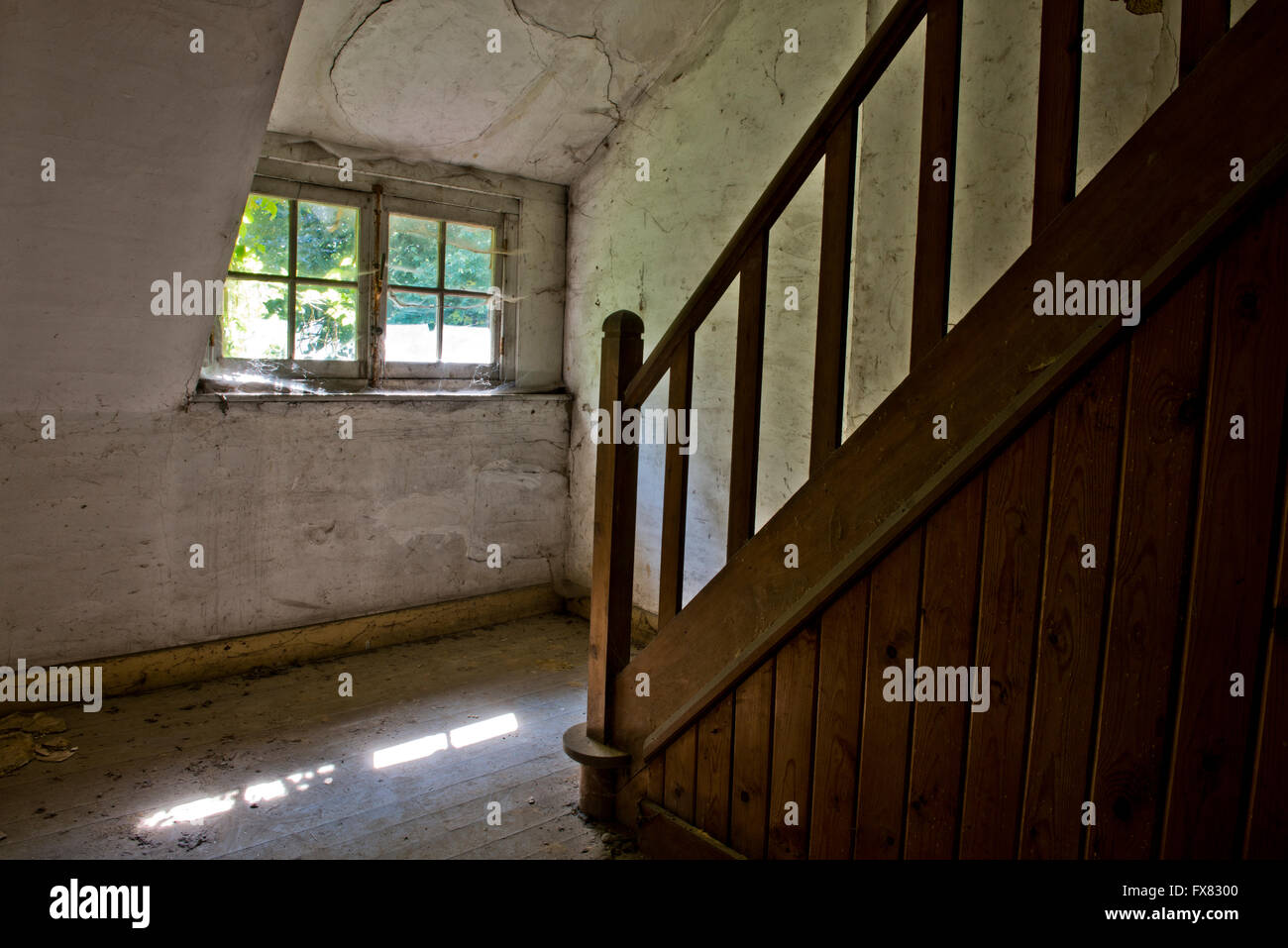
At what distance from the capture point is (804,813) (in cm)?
208

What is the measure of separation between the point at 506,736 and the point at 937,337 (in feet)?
6.95

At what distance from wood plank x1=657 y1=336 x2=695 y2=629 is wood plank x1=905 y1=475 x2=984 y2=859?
71 centimetres

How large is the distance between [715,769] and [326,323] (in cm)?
270

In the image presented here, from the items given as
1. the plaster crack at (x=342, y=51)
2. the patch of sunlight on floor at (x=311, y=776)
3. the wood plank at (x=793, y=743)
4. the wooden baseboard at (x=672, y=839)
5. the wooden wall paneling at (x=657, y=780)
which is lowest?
the patch of sunlight on floor at (x=311, y=776)

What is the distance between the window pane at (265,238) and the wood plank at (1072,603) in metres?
3.23

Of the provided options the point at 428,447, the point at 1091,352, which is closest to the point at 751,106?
the point at 428,447

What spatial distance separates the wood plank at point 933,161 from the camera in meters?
1.81

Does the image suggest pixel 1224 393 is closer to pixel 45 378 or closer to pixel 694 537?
pixel 694 537

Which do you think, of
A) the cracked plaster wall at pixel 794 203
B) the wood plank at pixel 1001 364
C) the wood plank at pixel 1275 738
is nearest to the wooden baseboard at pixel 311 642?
the cracked plaster wall at pixel 794 203

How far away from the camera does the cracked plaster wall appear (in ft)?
8.73

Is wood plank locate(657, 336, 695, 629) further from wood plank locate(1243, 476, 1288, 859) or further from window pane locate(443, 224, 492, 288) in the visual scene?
window pane locate(443, 224, 492, 288)

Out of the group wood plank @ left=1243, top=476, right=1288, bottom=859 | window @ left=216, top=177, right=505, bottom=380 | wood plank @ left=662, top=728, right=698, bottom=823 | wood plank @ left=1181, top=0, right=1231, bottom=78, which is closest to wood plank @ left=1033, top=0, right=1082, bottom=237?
wood plank @ left=1181, top=0, right=1231, bottom=78

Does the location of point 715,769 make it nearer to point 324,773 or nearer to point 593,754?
point 593,754

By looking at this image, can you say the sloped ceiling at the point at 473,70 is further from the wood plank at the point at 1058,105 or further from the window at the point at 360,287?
the wood plank at the point at 1058,105
